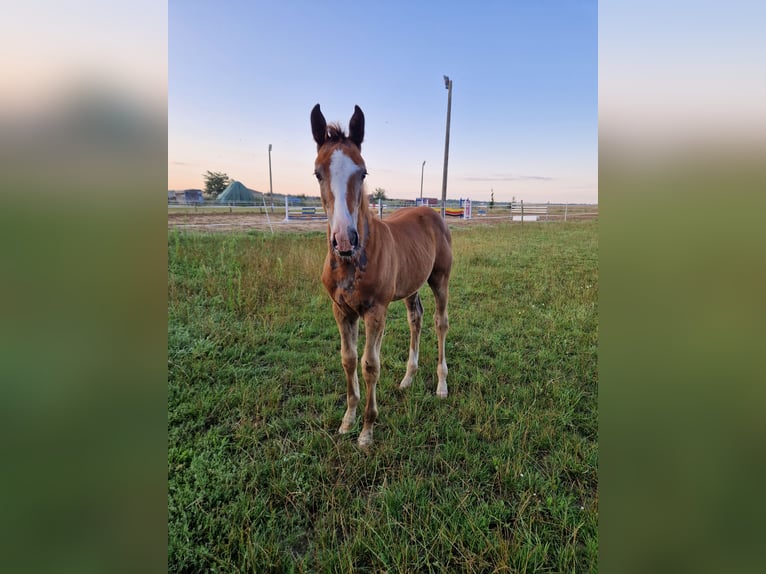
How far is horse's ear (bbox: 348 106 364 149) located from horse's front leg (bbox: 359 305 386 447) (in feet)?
3.92

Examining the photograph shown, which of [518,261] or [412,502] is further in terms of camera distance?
[518,261]

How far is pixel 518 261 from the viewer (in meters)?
8.38

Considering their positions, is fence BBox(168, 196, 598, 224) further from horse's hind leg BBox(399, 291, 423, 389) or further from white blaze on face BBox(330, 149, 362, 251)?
white blaze on face BBox(330, 149, 362, 251)

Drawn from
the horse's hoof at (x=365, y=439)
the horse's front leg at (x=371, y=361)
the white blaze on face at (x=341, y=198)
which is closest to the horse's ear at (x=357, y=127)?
the white blaze on face at (x=341, y=198)

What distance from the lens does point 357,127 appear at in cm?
227

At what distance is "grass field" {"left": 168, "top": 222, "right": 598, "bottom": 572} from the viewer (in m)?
1.67

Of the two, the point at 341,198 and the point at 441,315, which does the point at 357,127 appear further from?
the point at 441,315

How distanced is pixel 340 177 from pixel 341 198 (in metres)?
0.13
